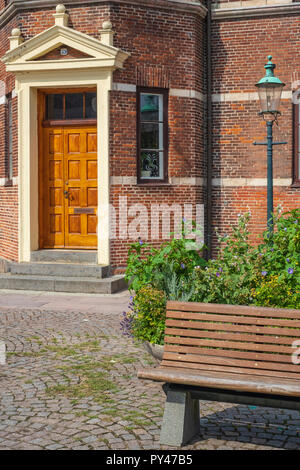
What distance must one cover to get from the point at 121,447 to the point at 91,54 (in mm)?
9122

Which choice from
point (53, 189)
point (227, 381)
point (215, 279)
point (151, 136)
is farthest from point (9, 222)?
point (227, 381)

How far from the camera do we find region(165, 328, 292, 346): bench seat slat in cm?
433

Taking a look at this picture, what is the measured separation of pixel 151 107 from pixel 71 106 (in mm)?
1668

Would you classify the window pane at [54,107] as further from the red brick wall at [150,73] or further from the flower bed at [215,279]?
the flower bed at [215,279]

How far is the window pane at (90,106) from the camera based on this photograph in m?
12.6

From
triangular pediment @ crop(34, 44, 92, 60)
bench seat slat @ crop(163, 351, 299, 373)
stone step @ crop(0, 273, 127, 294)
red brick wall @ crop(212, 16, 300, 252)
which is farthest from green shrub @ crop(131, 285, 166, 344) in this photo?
red brick wall @ crop(212, 16, 300, 252)

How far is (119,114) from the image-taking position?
40.2 feet

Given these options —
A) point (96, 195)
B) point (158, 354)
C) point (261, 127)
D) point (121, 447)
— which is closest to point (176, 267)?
point (158, 354)

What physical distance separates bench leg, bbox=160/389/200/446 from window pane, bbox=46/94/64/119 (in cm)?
933

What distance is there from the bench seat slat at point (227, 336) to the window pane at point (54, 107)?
9027 millimetres

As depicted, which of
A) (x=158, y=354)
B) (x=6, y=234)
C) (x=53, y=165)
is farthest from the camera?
(x=6, y=234)
